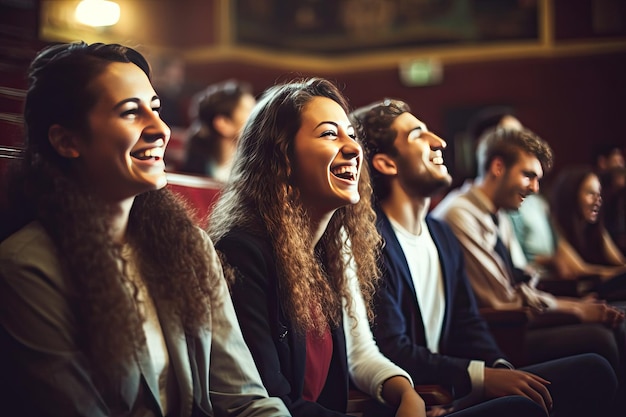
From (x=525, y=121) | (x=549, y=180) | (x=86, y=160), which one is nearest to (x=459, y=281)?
(x=86, y=160)

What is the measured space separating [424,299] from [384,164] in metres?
0.37

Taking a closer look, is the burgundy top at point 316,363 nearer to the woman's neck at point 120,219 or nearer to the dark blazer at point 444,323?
the dark blazer at point 444,323

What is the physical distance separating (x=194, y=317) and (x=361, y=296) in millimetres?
573

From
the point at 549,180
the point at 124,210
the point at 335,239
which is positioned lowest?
the point at 549,180

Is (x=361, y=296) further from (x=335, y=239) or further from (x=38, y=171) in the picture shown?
(x=38, y=171)

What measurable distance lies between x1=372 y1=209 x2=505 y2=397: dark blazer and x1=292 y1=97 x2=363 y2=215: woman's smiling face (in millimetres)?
340

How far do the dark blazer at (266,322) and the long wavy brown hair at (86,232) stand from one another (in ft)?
0.58

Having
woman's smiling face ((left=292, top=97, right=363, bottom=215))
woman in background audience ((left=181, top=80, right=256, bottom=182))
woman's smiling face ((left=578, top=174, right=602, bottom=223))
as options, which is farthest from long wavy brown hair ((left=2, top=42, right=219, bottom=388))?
woman in background audience ((left=181, top=80, right=256, bottom=182))

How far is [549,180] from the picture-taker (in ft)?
23.8

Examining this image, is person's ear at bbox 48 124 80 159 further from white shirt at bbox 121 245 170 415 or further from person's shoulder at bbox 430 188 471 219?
person's shoulder at bbox 430 188 471 219

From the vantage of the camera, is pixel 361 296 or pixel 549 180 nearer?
pixel 361 296

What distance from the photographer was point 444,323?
79.9 inches

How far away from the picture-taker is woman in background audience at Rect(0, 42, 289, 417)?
1.11 m

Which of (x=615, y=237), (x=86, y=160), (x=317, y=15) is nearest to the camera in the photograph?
(x=86, y=160)
